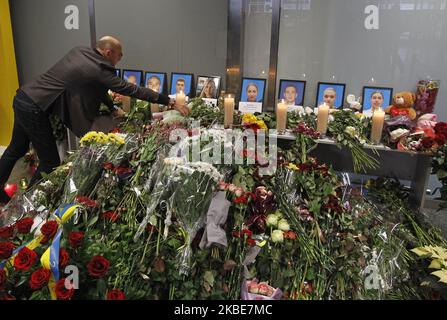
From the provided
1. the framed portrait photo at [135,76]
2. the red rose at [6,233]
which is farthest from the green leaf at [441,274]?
the framed portrait photo at [135,76]

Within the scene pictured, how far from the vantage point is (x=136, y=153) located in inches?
65.6

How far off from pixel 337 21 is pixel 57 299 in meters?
3.02

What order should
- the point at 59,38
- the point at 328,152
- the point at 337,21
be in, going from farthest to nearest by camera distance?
the point at 59,38 → the point at 337,21 → the point at 328,152

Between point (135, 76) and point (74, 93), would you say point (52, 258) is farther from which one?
point (135, 76)

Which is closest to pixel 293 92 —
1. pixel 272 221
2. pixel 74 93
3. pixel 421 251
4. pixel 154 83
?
pixel 154 83

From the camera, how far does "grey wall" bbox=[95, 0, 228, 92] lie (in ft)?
11.6

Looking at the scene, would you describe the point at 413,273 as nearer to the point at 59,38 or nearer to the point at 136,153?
the point at 136,153

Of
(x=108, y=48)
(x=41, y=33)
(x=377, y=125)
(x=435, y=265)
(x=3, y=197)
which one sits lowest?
(x=3, y=197)

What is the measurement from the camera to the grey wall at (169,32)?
3.52 m

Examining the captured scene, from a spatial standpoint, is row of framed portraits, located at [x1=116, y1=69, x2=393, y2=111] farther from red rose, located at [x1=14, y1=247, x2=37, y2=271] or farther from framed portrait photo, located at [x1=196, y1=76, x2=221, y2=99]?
red rose, located at [x1=14, y1=247, x2=37, y2=271]

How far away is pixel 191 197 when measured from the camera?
4.36 ft

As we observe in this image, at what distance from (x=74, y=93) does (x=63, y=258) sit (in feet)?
5.77

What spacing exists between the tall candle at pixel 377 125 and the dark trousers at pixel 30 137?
2165 mm
